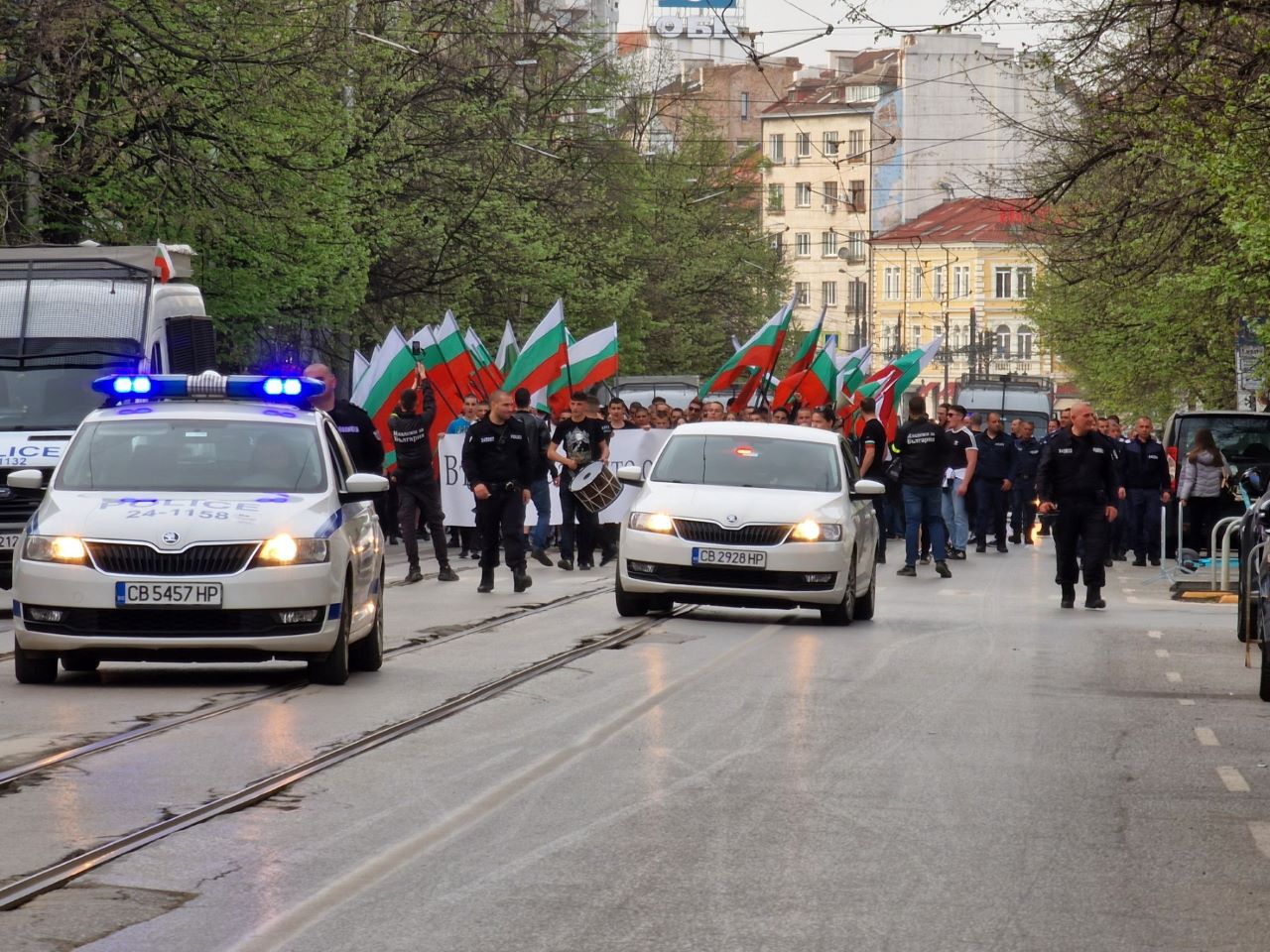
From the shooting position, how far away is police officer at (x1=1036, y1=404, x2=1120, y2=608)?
2064 centimetres

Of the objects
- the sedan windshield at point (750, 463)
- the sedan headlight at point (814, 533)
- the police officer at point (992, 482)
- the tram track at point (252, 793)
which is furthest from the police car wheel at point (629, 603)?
the police officer at point (992, 482)

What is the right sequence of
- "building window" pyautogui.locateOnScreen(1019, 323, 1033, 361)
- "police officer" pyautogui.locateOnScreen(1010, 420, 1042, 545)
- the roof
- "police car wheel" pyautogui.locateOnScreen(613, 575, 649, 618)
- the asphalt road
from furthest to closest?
the roof < "building window" pyautogui.locateOnScreen(1019, 323, 1033, 361) < "police officer" pyautogui.locateOnScreen(1010, 420, 1042, 545) < "police car wheel" pyautogui.locateOnScreen(613, 575, 649, 618) < the asphalt road

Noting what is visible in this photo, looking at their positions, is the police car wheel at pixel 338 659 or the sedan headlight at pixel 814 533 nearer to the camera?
the police car wheel at pixel 338 659

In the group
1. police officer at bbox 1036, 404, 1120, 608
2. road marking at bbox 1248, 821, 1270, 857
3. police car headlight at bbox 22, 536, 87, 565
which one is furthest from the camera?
police officer at bbox 1036, 404, 1120, 608

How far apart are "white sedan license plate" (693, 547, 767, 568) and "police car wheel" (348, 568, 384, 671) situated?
4.46 metres

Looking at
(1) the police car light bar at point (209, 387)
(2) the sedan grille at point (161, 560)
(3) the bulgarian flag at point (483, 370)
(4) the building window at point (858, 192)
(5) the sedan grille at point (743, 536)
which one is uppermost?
(4) the building window at point (858, 192)

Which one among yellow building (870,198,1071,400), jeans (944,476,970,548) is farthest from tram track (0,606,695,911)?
yellow building (870,198,1071,400)

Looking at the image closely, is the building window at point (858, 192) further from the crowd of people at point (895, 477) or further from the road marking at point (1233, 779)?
the road marking at point (1233, 779)

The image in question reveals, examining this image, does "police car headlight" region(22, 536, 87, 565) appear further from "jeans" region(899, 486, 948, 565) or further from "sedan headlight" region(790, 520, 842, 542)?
"jeans" region(899, 486, 948, 565)

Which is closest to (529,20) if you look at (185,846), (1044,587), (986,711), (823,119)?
(1044,587)

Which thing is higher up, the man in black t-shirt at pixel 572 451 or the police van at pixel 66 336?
the police van at pixel 66 336

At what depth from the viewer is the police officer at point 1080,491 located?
2064cm

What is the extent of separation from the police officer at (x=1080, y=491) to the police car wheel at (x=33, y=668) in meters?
10.4

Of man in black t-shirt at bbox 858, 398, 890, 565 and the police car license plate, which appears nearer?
the police car license plate
